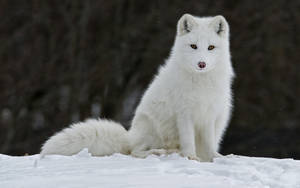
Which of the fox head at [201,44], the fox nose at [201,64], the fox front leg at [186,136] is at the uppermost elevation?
the fox head at [201,44]

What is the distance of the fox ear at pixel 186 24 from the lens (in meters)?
6.32

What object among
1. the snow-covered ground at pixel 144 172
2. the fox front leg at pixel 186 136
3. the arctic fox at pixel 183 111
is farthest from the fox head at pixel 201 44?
the snow-covered ground at pixel 144 172

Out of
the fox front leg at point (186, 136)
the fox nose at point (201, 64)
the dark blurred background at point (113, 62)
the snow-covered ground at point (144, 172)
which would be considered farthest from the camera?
the dark blurred background at point (113, 62)

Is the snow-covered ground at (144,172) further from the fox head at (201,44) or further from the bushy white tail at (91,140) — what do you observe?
the fox head at (201,44)

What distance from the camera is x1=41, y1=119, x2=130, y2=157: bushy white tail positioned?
6.18m

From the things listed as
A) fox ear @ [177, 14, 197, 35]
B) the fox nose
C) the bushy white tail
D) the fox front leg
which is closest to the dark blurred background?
the bushy white tail

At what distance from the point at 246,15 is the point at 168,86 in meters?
8.68

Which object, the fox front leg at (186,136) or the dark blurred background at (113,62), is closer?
the fox front leg at (186,136)

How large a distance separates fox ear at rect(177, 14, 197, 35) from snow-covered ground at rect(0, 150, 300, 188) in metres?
1.24

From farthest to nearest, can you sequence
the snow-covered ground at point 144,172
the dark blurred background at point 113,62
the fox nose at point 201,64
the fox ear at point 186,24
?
the dark blurred background at point 113,62
the fox ear at point 186,24
the fox nose at point 201,64
the snow-covered ground at point 144,172

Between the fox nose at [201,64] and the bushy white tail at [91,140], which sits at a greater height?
the fox nose at [201,64]

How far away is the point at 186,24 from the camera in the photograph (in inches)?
250

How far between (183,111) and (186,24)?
0.84m

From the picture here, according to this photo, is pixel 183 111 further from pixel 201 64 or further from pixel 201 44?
pixel 201 44
